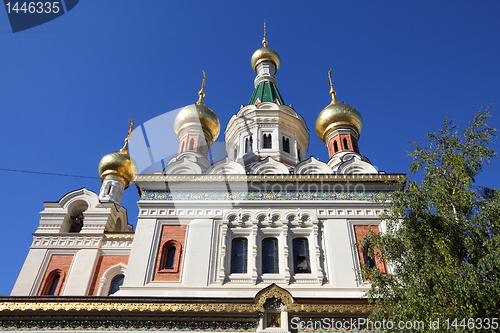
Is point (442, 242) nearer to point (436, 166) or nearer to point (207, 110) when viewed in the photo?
point (436, 166)

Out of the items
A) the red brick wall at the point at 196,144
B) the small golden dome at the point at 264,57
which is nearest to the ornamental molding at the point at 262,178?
the red brick wall at the point at 196,144

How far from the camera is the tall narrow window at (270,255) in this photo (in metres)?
9.36

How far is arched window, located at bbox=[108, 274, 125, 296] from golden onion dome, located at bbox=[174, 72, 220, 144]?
6.43 m

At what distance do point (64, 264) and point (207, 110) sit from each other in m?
7.62

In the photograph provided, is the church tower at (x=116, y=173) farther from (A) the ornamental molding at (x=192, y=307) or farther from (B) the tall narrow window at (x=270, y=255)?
(B) the tall narrow window at (x=270, y=255)

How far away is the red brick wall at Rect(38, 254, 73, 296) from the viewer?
34.2ft

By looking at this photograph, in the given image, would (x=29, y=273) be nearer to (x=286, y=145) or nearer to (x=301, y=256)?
(x=301, y=256)

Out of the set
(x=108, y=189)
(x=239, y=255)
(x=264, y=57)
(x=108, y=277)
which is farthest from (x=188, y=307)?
(x=264, y=57)

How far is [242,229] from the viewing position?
9898mm

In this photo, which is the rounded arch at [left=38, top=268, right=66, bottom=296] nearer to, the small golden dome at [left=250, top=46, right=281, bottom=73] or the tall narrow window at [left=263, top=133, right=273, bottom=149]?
the tall narrow window at [left=263, top=133, right=273, bottom=149]

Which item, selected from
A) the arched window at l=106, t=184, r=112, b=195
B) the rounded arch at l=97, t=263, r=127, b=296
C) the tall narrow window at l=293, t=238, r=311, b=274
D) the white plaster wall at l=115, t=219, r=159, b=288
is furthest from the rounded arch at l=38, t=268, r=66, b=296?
the tall narrow window at l=293, t=238, r=311, b=274

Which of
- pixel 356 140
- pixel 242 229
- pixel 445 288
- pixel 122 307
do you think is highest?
pixel 356 140

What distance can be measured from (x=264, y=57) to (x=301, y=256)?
13714 millimetres

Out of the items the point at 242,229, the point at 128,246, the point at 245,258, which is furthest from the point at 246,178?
the point at 128,246
